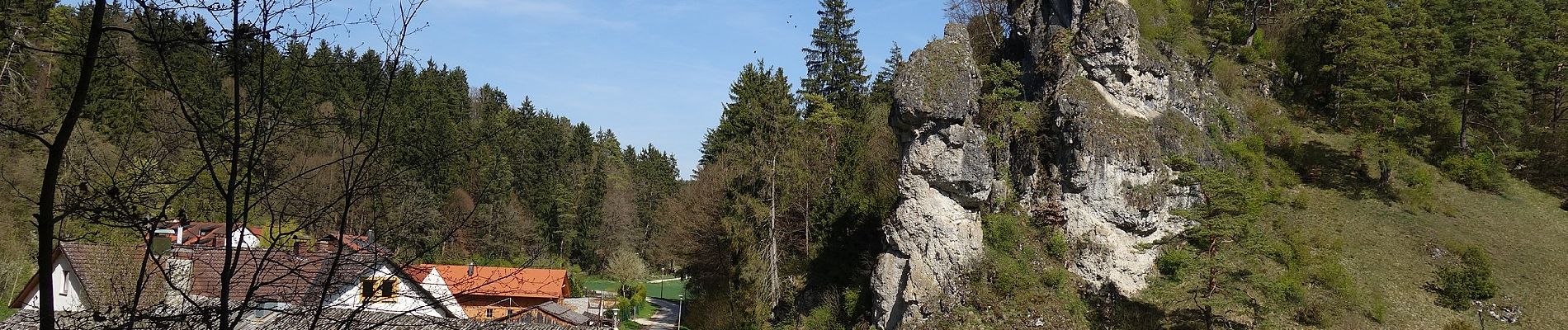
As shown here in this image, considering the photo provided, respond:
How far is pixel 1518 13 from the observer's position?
1144 inches

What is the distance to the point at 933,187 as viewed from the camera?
23375mm

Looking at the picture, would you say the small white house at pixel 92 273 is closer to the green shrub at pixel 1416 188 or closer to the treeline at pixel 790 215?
the treeline at pixel 790 215

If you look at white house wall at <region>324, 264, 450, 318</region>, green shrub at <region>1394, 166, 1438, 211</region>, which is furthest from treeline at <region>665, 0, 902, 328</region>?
white house wall at <region>324, 264, 450, 318</region>

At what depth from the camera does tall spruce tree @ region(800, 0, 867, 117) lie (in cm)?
3944

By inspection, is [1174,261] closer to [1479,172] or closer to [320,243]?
[1479,172]

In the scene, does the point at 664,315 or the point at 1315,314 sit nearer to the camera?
the point at 1315,314

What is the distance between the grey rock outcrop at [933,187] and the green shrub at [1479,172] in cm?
1542

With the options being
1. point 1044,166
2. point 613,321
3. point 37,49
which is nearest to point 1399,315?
point 1044,166

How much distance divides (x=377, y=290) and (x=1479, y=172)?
3184 centimetres

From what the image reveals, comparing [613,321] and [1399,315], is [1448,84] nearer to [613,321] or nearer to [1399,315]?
[1399,315]

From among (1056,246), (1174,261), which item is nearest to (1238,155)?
(1056,246)

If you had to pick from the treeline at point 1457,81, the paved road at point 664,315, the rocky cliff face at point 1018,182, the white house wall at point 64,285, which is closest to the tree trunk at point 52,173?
the white house wall at point 64,285

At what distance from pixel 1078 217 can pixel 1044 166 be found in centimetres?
180

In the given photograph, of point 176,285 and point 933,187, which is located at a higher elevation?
point 933,187
